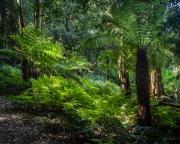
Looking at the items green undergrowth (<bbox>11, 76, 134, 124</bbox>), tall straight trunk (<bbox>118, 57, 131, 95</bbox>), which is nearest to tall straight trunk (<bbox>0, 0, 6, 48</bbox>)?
tall straight trunk (<bbox>118, 57, 131, 95</bbox>)

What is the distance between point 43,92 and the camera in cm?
766

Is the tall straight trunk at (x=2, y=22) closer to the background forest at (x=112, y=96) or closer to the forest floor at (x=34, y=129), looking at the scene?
the background forest at (x=112, y=96)

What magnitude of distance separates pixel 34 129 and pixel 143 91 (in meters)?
2.38

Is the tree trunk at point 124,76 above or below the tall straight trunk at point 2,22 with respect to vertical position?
below

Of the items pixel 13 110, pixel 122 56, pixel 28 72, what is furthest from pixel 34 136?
pixel 28 72

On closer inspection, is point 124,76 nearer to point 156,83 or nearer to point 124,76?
point 124,76

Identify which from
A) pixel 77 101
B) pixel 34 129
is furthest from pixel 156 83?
pixel 34 129

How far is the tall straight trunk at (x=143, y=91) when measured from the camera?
23.3 feet

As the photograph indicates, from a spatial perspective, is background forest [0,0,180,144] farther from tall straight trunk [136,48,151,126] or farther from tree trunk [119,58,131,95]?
tree trunk [119,58,131,95]

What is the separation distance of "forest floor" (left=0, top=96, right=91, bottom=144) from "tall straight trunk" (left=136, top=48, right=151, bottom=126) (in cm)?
135

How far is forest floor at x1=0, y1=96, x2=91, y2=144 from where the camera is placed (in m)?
6.52

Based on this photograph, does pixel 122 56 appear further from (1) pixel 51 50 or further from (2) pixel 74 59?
(1) pixel 51 50

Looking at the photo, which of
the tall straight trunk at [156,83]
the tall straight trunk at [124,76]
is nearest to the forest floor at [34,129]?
the tall straight trunk at [124,76]

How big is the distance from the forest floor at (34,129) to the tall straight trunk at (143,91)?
1347mm
